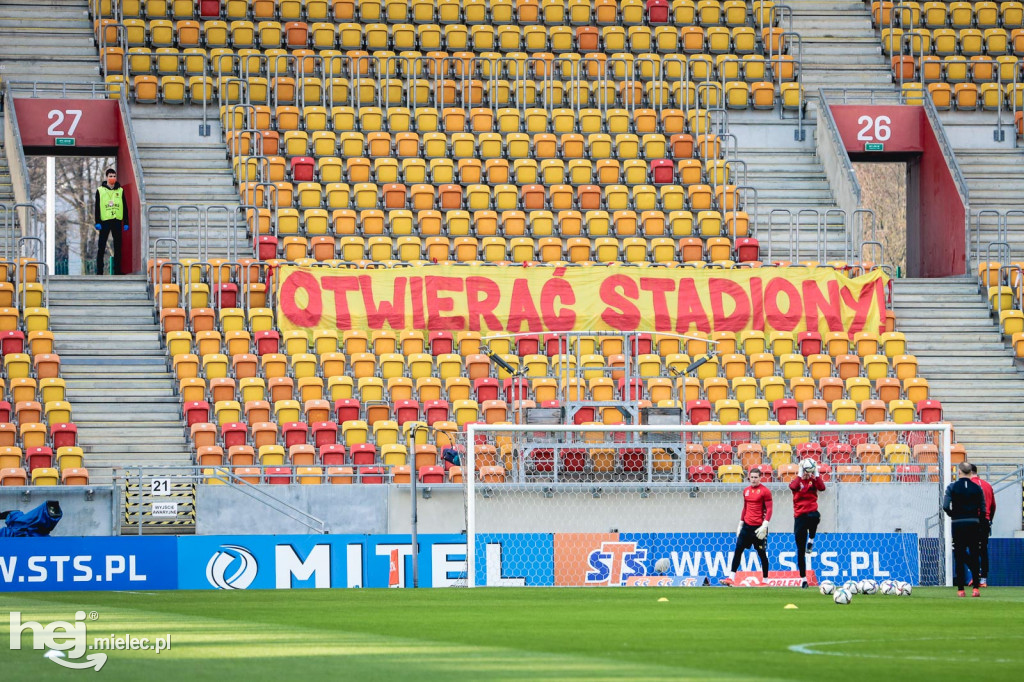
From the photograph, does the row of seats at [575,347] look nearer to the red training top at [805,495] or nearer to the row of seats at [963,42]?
the red training top at [805,495]

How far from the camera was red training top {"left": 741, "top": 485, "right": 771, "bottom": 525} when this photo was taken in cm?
1938

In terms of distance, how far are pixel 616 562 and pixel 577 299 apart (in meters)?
6.64

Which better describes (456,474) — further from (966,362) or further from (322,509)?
(966,362)

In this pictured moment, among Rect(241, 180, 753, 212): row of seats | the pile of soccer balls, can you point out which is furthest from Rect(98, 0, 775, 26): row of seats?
the pile of soccer balls

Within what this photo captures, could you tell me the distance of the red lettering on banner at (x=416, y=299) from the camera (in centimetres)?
2634

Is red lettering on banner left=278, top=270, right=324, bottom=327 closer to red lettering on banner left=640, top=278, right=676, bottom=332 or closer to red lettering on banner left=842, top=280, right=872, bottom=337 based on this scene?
red lettering on banner left=640, top=278, right=676, bottom=332

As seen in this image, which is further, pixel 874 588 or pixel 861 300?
pixel 861 300

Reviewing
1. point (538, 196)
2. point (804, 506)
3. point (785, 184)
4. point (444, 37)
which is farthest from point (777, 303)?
point (444, 37)

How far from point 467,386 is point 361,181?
6039 millimetres

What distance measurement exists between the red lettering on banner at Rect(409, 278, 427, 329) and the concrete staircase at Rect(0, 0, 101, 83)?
8442 mm

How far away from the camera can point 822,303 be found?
26.9 metres

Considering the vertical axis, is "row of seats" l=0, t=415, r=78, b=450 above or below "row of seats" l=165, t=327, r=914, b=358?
below

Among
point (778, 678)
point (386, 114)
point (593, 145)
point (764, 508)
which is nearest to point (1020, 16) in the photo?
point (593, 145)

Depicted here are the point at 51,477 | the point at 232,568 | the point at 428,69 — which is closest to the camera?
the point at 232,568
